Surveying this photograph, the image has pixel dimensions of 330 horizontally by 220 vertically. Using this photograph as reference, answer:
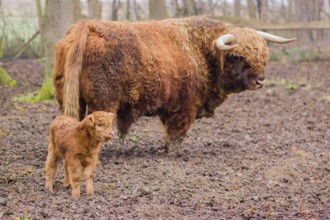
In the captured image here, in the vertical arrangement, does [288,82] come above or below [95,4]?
below

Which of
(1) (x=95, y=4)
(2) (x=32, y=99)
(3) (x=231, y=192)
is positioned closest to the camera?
(3) (x=231, y=192)

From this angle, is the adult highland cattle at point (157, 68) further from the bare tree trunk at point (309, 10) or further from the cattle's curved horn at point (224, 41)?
the bare tree trunk at point (309, 10)

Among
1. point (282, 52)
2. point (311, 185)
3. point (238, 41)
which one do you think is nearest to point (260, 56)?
point (238, 41)

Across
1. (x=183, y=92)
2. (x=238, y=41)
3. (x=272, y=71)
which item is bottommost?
(x=272, y=71)

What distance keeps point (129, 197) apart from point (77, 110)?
1.81 meters

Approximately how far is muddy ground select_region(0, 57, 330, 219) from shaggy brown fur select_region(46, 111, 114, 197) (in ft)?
0.73

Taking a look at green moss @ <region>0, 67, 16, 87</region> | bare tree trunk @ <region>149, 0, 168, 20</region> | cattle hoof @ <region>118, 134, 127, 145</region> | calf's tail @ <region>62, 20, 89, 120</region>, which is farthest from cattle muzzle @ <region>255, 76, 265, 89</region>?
green moss @ <region>0, 67, 16, 87</region>

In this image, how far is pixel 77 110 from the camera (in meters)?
8.30

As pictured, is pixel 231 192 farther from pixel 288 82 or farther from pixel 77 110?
pixel 288 82

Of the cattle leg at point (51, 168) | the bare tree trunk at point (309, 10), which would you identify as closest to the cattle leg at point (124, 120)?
the cattle leg at point (51, 168)

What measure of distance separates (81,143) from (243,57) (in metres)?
3.76

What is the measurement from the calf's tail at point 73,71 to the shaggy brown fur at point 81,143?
50.4 inches

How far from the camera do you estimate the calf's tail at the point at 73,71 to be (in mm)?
8289

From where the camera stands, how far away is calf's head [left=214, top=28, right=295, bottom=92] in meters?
9.85
